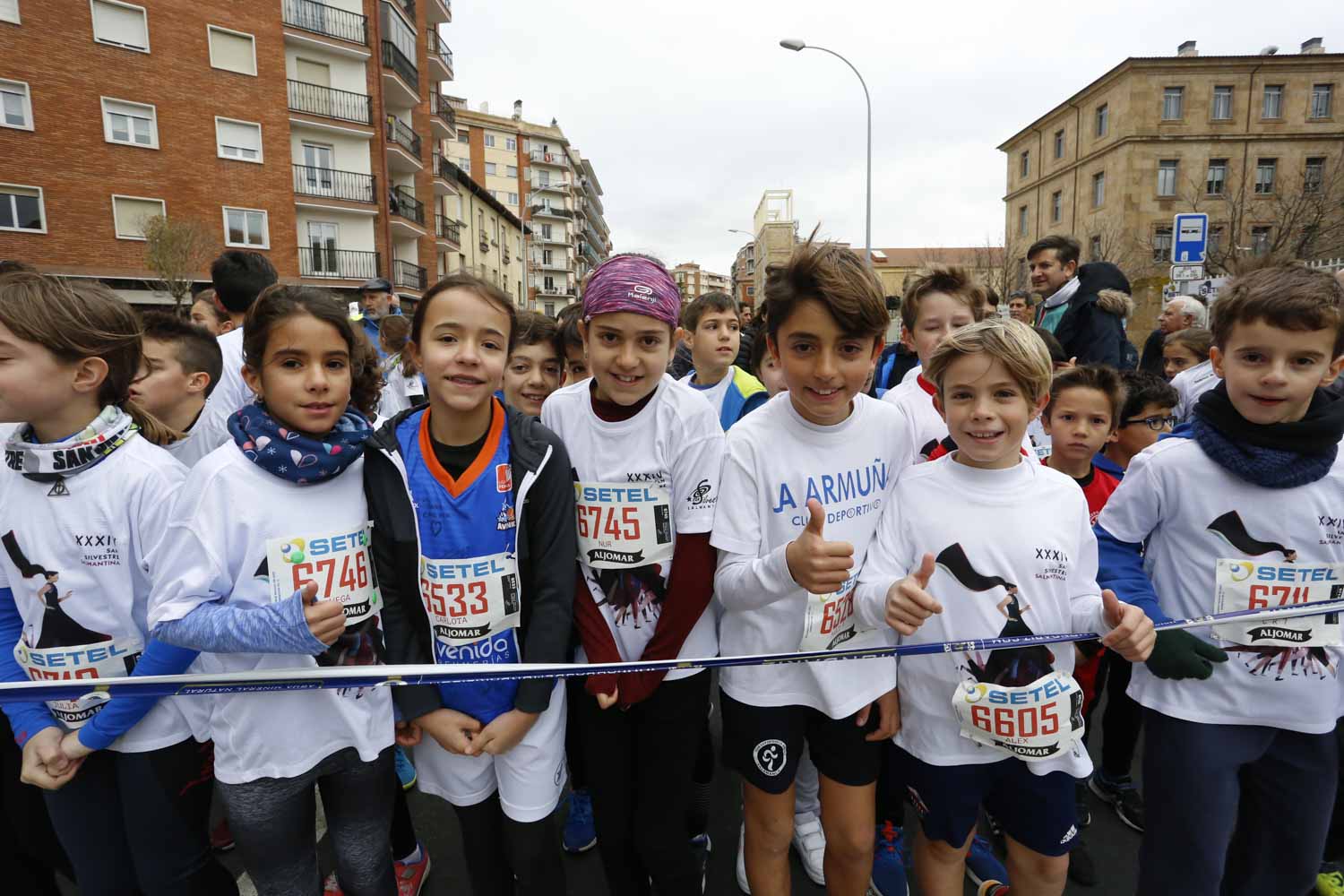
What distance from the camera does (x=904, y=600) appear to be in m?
1.67

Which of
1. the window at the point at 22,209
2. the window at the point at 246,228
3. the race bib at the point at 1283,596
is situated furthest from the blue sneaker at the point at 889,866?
the window at the point at 246,228

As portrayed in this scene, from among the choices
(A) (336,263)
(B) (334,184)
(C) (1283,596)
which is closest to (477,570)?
(C) (1283,596)

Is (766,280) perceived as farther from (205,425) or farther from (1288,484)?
(205,425)

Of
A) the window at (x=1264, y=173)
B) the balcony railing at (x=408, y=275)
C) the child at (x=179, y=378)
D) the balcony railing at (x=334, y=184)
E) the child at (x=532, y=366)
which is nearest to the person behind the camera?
the child at (x=179, y=378)

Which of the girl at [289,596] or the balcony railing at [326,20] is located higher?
the balcony railing at [326,20]

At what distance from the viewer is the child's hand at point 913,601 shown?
1.63 metres

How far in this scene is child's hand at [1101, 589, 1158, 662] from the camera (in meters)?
1.71

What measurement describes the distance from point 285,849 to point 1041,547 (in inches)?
89.1

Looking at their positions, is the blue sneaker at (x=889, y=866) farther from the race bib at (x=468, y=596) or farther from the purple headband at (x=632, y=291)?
the purple headband at (x=632, y=291)

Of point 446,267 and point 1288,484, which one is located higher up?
point 446,267

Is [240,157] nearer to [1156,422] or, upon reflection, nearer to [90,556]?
[90,556]

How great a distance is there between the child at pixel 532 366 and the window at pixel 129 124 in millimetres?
24197

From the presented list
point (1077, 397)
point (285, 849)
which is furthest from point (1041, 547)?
point (285, 849)

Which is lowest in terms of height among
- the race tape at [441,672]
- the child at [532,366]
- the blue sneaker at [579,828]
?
the blue sneaker at [579,828]
